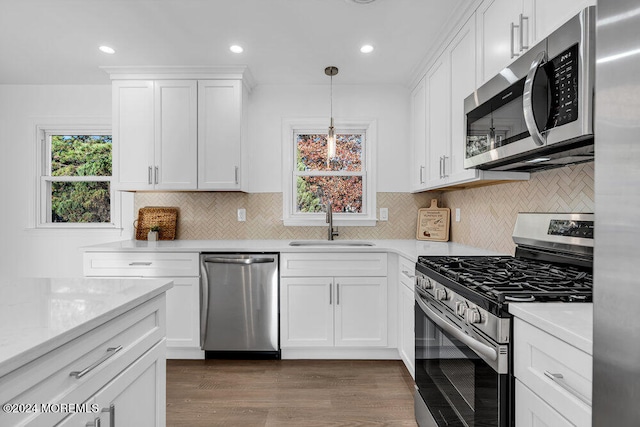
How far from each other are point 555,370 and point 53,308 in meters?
1.33

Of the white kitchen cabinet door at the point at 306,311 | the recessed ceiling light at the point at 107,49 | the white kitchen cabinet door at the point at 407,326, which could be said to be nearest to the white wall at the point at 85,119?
the recessed ceiling light at the point at 107,49

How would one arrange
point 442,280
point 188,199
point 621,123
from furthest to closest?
point 188,199, point 442,280, point 621,123

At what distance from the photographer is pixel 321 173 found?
3.48m

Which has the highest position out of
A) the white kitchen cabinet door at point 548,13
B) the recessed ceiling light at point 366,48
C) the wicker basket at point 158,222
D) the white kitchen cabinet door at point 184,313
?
the recessed ceiling light at point 366,48

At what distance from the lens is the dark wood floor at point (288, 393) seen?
6.70ft

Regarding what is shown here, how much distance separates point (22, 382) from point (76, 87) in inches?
146

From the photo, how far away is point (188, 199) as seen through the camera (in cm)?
342

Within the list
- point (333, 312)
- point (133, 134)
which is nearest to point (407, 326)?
point (333, 312)

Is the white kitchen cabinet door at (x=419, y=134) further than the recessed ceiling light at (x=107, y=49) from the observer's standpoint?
Yes

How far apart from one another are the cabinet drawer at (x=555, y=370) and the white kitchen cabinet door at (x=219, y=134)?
2531mm

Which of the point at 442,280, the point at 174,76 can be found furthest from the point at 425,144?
the point at 174,76

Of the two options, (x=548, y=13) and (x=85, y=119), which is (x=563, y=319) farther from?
(x=85, y=119)

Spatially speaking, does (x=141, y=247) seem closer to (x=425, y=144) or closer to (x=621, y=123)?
(x=425, y=144)

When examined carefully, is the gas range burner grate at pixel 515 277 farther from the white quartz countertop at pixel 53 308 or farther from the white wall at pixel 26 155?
the white wall at pixel 26 155
